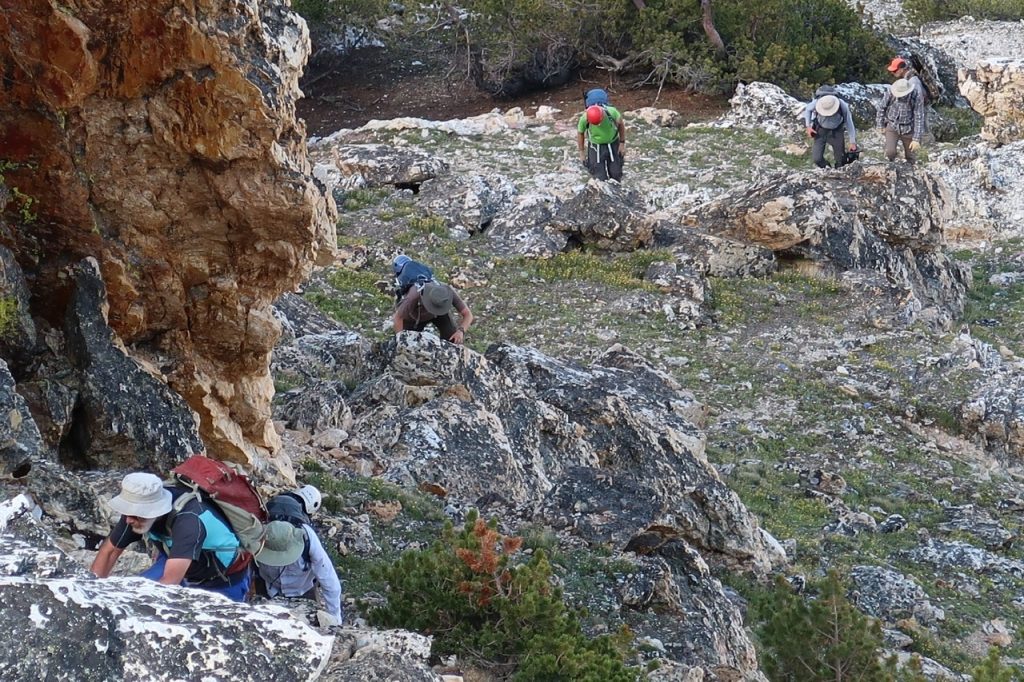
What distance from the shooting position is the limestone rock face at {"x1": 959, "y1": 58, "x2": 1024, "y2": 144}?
26641 millimetres

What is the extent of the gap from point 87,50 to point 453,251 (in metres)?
13.4

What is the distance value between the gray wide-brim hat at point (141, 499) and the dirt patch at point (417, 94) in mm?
27051

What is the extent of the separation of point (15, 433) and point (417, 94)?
3085cm

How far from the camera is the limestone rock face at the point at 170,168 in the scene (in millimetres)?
8227

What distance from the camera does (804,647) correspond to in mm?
9391

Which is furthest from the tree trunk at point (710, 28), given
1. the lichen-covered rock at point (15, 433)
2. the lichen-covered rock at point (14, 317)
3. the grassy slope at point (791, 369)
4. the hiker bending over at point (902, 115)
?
the lichen-covered rock at point (15, 433)

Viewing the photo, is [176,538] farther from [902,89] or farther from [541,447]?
[902,89]

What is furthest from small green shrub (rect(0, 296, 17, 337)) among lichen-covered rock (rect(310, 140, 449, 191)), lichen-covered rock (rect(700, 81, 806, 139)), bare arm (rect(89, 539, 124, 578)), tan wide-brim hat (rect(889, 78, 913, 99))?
lichen-covered rock (rect(700, 81, 806, 139))

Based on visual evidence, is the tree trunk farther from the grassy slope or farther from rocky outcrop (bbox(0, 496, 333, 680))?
rocky outcrop (bbox(0, 496, 333, 680))

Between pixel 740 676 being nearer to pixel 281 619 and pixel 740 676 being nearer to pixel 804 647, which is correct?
pixel 804 647

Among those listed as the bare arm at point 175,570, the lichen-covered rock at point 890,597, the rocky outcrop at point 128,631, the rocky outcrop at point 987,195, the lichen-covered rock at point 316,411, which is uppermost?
the rocky outcrop at point 128,631

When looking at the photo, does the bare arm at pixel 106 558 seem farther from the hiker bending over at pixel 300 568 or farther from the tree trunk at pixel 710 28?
the tree trunk at pixel 710 28

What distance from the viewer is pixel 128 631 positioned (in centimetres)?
473

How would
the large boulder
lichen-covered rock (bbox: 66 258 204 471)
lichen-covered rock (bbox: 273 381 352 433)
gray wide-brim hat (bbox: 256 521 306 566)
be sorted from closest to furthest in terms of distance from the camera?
1. gray wide-brim hat (bbox: 256 521 306 566)
2. lichen-covered rock (bbox: 66 258 204 471)
3. the large boulder
4. lichen-covered rock (bbox: 273 381 352 433)
